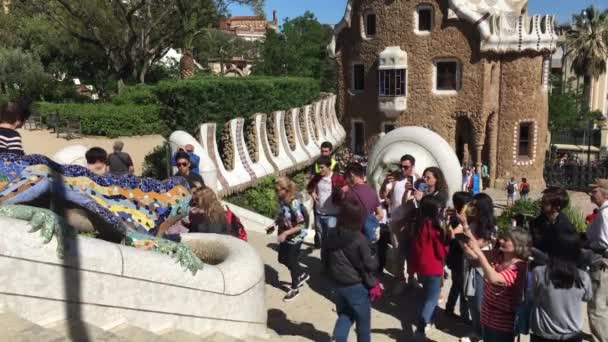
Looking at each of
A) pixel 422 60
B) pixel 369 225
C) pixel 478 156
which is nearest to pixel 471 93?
pixel 422 60

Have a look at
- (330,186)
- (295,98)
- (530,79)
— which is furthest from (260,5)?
(330,186)

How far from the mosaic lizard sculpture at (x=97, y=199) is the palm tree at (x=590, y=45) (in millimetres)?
38363

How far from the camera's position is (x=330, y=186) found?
22.0 ft

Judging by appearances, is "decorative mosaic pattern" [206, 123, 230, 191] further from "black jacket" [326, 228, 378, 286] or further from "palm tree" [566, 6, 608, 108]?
"palm tree" [566, 6, 608, 108]

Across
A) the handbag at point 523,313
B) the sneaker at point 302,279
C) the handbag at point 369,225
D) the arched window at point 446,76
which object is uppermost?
the arched window at point 446,76

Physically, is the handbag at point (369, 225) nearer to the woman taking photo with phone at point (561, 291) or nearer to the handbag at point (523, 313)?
the handbag at point (523, 313)

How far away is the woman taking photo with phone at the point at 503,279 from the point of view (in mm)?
4004

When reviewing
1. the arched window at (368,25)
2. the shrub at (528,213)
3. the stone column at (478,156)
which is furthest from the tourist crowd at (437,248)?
the arched window at (368,25)

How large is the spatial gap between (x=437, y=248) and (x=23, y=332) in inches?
134

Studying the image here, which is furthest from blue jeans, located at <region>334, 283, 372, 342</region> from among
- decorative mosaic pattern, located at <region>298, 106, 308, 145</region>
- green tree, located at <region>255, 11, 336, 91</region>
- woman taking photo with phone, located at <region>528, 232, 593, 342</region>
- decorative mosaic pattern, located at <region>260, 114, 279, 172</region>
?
green tree, located at <region>255, 11, 336, 91</region>

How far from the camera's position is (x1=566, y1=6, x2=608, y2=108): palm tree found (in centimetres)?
3725

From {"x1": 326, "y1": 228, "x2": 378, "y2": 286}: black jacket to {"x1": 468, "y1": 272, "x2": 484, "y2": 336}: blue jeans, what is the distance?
128 cm

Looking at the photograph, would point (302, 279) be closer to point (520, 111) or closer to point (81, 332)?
point (81, 332)

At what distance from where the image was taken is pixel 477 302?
16.6 feet
